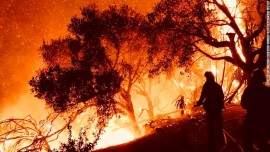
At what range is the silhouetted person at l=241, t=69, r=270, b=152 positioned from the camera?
25.6ft

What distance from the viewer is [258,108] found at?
7828 millimetres

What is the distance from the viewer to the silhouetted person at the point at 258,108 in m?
7.80

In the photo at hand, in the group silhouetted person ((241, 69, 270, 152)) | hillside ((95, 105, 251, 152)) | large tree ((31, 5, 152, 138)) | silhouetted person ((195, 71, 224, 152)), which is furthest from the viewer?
large tree ((31, 5, 152, 138))

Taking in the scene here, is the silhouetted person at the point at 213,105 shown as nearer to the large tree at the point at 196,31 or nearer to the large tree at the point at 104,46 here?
the large tree at the point at 196,31

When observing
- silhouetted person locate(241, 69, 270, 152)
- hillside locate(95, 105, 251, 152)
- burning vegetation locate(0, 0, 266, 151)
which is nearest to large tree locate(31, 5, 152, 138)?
burning vegetation locate(0, 0, 266, 151)

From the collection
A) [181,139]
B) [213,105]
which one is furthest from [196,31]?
[213,105]

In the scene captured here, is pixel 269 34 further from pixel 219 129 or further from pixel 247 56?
pixel 219 129

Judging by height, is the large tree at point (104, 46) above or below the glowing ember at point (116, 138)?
above

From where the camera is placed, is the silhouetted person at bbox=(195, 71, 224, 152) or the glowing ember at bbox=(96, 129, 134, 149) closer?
the silhouetted person at bbox=(195, 71, 224, 152)

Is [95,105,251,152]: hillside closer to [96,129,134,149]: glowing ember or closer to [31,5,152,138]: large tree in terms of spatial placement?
[31,5,152,138]: large tree

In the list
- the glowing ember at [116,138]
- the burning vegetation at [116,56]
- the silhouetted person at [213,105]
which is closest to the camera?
the silhouetted person at [213,105]

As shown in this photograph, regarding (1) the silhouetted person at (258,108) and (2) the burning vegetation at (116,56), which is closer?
(1) the silhouetted person at (258,108)

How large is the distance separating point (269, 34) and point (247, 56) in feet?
7.98

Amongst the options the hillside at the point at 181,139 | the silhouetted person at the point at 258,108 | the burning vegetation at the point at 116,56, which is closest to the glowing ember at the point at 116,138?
the burning vegetation at the point at 116,56
